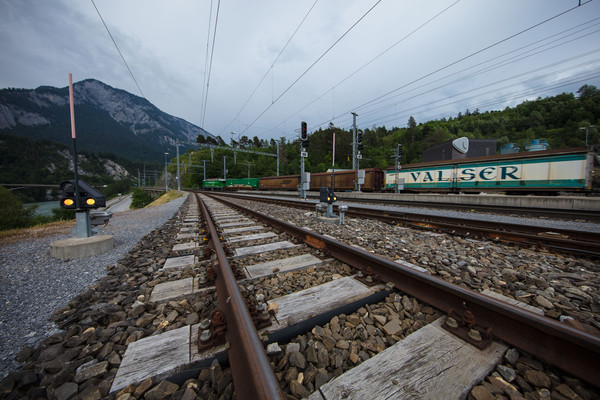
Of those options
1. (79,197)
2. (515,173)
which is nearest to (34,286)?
(79,197)

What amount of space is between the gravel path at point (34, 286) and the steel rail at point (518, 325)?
9.67ft

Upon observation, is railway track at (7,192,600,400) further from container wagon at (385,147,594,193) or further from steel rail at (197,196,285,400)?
container wagon at (385,147,594,193)

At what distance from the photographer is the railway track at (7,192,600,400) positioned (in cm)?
117

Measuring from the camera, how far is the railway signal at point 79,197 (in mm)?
3887

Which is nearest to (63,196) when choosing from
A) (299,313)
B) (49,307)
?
(49,307)

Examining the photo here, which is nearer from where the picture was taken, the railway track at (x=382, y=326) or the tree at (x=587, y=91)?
the railway track at (x=382, y=326)

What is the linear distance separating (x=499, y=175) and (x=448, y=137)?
75.9 meters

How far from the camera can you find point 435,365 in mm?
1277

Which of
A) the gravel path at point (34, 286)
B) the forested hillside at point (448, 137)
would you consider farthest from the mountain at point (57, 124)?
the gravel path at point (34, 286)

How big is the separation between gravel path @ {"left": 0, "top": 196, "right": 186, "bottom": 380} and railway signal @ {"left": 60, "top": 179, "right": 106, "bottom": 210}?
2.83 ft

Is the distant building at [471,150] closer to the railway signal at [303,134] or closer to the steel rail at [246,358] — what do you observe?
the railway signal at [303,134]

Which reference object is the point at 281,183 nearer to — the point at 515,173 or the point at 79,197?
the point at 515,173

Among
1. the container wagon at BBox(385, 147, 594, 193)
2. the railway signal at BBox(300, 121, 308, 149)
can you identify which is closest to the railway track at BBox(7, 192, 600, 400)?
the railway signal at BBox(300, 121, 308, 149)

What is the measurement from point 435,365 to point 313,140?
78.9 meters
